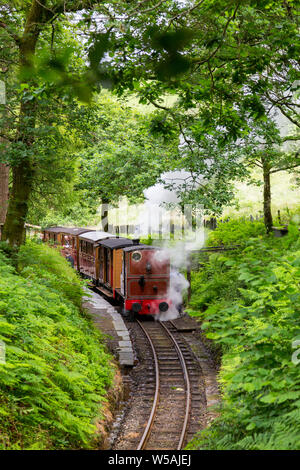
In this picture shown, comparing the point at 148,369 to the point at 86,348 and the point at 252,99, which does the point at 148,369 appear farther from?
the point at 252,99

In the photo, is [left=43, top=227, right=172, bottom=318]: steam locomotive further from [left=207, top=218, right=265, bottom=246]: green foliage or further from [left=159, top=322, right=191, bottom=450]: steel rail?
[left=207, top=218, right=265, bottom=246]: green foliage

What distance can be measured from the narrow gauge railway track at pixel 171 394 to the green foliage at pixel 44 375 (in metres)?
1.25

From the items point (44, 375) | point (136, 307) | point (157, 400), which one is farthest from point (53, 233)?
point (44, 375)

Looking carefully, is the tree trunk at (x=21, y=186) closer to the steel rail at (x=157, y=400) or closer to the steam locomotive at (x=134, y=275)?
the steam locomotive at (x=134, y=275)

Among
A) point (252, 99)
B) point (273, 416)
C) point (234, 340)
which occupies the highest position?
point (252, 99)

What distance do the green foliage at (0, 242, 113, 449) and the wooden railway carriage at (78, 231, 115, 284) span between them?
29.2ft

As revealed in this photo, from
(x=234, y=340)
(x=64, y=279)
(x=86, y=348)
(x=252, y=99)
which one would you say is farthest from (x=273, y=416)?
(x=64, y=279)

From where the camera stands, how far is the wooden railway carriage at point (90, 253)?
21469mm

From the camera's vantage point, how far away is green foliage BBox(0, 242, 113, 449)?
6.03 meters

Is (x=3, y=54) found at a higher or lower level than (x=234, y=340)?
higher

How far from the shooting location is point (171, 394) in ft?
37.1

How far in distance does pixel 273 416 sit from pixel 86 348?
6.42 m

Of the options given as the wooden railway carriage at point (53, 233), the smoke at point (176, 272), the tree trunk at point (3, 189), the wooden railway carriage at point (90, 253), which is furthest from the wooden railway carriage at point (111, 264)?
the wooden railway carriage at point (53, 233)
